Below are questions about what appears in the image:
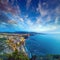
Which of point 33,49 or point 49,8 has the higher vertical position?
point 49,8

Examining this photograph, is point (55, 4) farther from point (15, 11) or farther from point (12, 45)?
point (12, 45)

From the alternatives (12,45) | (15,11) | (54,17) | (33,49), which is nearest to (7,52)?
(12,45)

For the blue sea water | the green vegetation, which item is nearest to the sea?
the blue sea water

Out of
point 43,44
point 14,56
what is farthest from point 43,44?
point 14,56

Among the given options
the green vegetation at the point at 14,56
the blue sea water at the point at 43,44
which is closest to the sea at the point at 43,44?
the blue sea water at the point at 43,44

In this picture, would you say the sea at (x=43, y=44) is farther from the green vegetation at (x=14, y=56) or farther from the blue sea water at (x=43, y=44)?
the green vegetation at (x=14, y=56)

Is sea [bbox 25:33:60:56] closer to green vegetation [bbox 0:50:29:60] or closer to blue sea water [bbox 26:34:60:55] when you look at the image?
blue sea water [bbox 26:34:60:55]

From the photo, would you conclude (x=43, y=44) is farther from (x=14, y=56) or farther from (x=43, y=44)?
(x=14, y=56)

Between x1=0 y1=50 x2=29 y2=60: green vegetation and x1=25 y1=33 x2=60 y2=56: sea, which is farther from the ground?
x1=25 y1=33 x2=60 y2=56: sea

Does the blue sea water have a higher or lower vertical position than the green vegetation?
higher

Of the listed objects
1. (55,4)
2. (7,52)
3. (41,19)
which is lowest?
(7,52)
